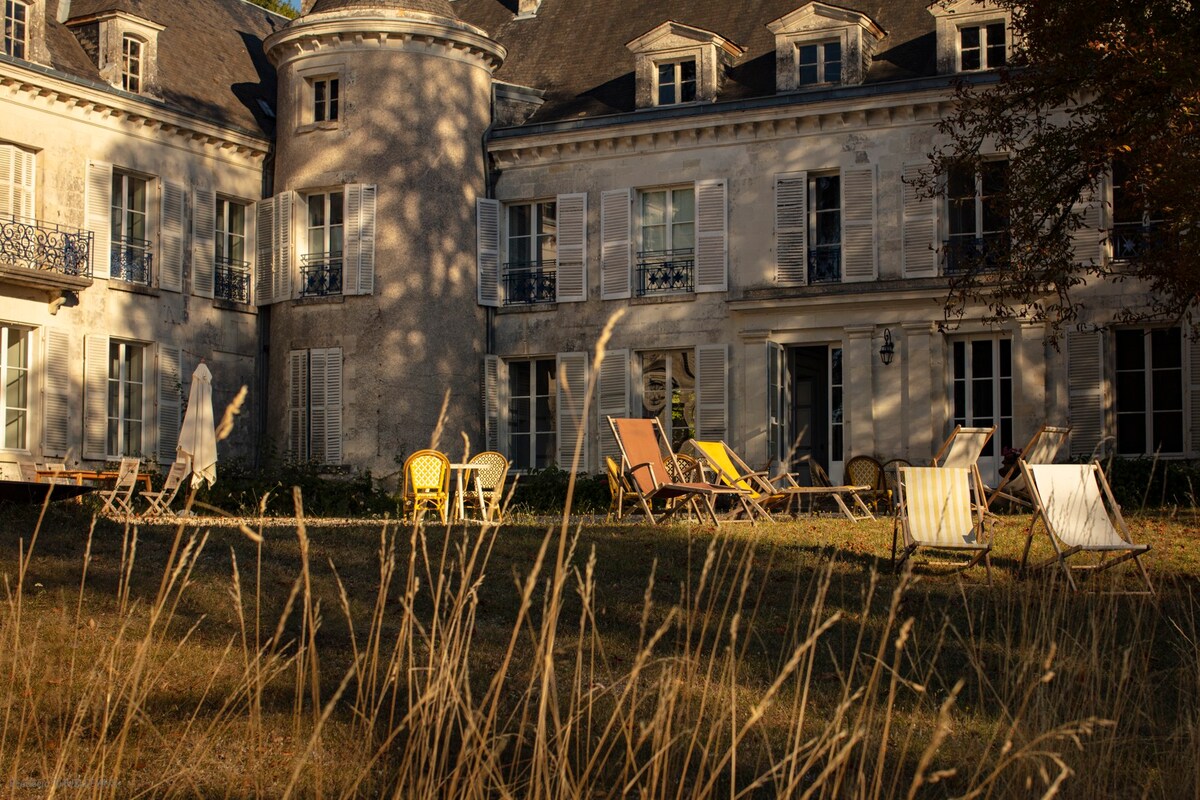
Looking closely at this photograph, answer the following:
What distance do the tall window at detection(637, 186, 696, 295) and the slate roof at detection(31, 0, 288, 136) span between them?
6.00 meters

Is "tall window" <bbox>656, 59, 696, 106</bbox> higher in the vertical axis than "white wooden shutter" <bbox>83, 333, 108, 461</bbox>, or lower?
higher

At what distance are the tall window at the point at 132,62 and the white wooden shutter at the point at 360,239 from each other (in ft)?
10.9

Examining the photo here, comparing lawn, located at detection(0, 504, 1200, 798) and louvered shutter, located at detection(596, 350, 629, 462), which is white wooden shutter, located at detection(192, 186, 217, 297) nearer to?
louvered shutter, located at detection(596, 350, 629, 462)

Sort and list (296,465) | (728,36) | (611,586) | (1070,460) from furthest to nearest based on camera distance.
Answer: (728,36)
(296,465)
(1070,460)
(611,586)

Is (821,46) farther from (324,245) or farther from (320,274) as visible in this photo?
(320,274)

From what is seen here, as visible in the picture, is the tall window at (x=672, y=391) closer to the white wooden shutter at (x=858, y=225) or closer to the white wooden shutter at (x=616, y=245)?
the white wooden shutter at (x=616, y=245)

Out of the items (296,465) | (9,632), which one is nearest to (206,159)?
(296,465)

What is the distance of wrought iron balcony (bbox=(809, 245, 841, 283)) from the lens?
20719 mm

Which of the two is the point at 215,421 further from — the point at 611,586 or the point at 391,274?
the point at 611,586

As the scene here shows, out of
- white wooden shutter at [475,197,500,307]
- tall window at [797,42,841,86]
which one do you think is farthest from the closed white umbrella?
tall window at [797,42,841,86]

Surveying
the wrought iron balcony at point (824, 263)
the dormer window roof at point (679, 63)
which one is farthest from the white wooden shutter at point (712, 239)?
the dormer window roof at point (679, 63)

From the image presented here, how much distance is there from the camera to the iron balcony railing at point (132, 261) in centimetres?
2042

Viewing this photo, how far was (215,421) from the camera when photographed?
21078mm

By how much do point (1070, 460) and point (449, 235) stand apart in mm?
9185
